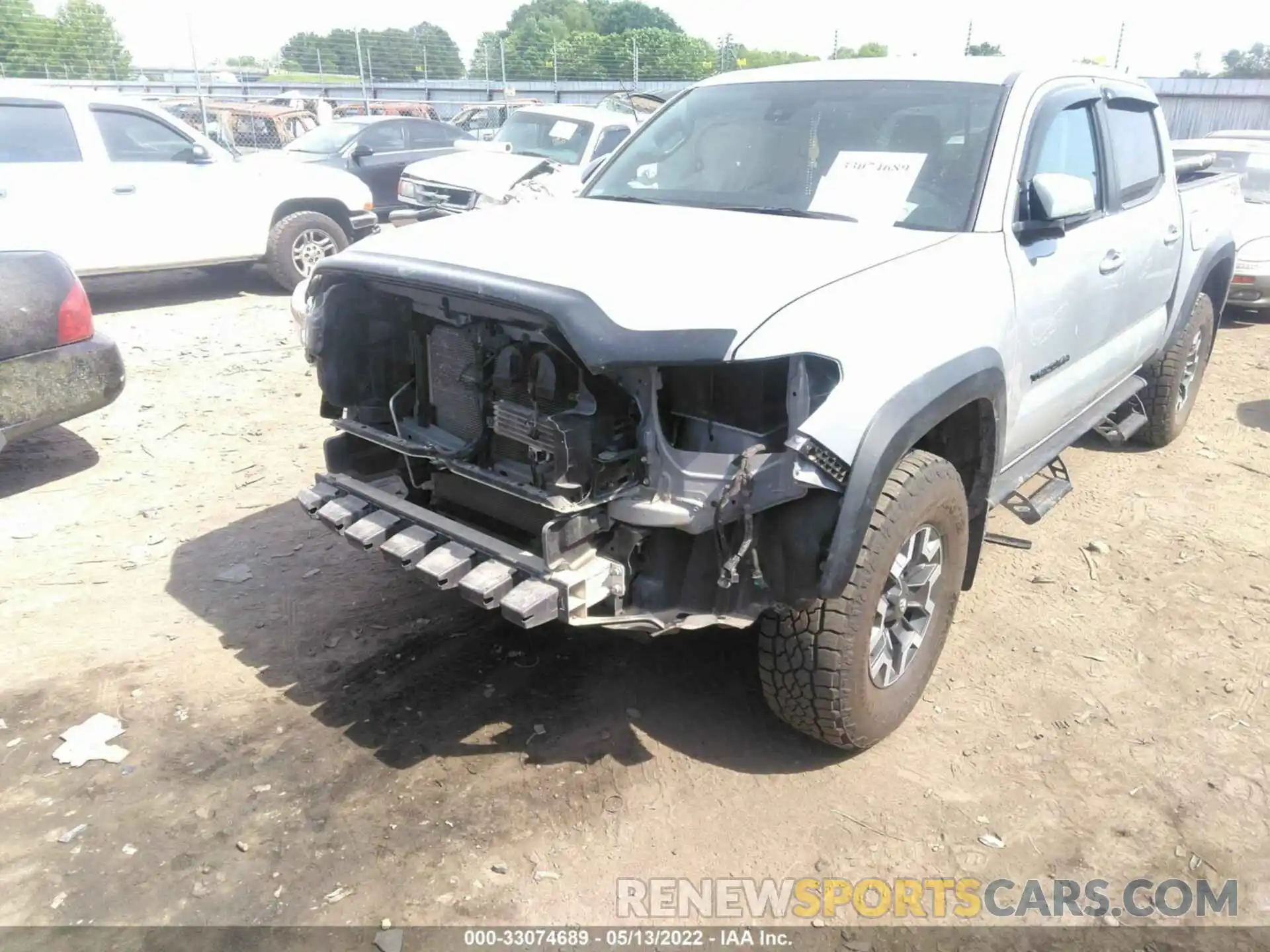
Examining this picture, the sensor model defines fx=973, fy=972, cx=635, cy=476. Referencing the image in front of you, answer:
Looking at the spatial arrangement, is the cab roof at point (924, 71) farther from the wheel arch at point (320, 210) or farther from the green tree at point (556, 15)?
the green tree at point (556, 15)

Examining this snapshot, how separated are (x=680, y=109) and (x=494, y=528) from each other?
7.39ft

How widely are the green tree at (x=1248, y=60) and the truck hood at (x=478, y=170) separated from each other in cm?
5697

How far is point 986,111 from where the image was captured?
355 cm

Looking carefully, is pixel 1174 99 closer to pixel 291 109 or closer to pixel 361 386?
pixel 291 109

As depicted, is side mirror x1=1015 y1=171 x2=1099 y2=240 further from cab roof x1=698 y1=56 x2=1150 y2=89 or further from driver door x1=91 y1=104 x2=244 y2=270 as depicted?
driver door x1=91 y1=104 x2=244 y2=270

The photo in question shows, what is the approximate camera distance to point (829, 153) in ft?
12.0

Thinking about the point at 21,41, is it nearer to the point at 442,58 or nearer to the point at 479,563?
the point at 442,58

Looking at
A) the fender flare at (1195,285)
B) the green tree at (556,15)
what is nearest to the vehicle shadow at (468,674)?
the fender flare at (1195,285)

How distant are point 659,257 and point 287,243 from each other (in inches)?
294

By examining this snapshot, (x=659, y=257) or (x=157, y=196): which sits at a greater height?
(x=659, y=257)

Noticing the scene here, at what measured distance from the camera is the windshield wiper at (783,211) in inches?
135

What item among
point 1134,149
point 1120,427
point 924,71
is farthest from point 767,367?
point 1120,427

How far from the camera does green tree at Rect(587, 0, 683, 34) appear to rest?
241 ft

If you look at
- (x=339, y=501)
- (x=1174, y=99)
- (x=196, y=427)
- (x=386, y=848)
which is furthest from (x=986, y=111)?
(x=1174, y=99)
